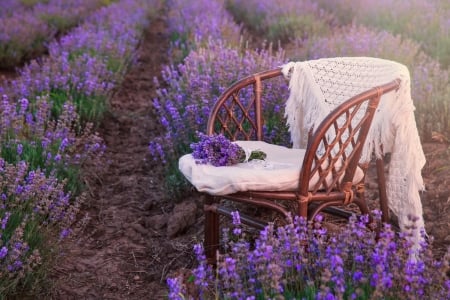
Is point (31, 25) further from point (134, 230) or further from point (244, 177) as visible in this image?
point (244, 177)

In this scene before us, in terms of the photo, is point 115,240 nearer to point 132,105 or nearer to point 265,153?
point 265,153

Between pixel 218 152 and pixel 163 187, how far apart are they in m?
1.38

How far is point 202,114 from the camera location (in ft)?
13.1

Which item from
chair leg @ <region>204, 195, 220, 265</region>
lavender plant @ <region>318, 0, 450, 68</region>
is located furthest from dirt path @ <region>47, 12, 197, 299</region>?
lavender plant @ <region>318, 0, 450, 68</region>

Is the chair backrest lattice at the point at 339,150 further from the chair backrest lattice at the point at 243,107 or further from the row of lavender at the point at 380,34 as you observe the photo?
the row of lavender at the point at 380,34

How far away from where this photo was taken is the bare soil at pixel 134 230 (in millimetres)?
3053

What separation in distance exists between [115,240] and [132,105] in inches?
104

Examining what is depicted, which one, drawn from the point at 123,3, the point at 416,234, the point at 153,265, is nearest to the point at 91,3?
the point at 123,3

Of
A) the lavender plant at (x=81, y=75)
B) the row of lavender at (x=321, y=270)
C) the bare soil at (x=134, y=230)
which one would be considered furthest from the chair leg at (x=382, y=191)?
the lavender plant at (x=81, y=75)

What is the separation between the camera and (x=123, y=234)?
11.9 ft

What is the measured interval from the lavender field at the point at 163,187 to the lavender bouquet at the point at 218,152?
1.10ft

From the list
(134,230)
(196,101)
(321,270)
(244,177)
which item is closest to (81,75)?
(196,101)

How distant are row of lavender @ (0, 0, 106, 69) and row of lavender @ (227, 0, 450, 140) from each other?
2444mm

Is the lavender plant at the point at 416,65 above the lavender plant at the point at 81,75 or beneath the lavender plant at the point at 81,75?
above
